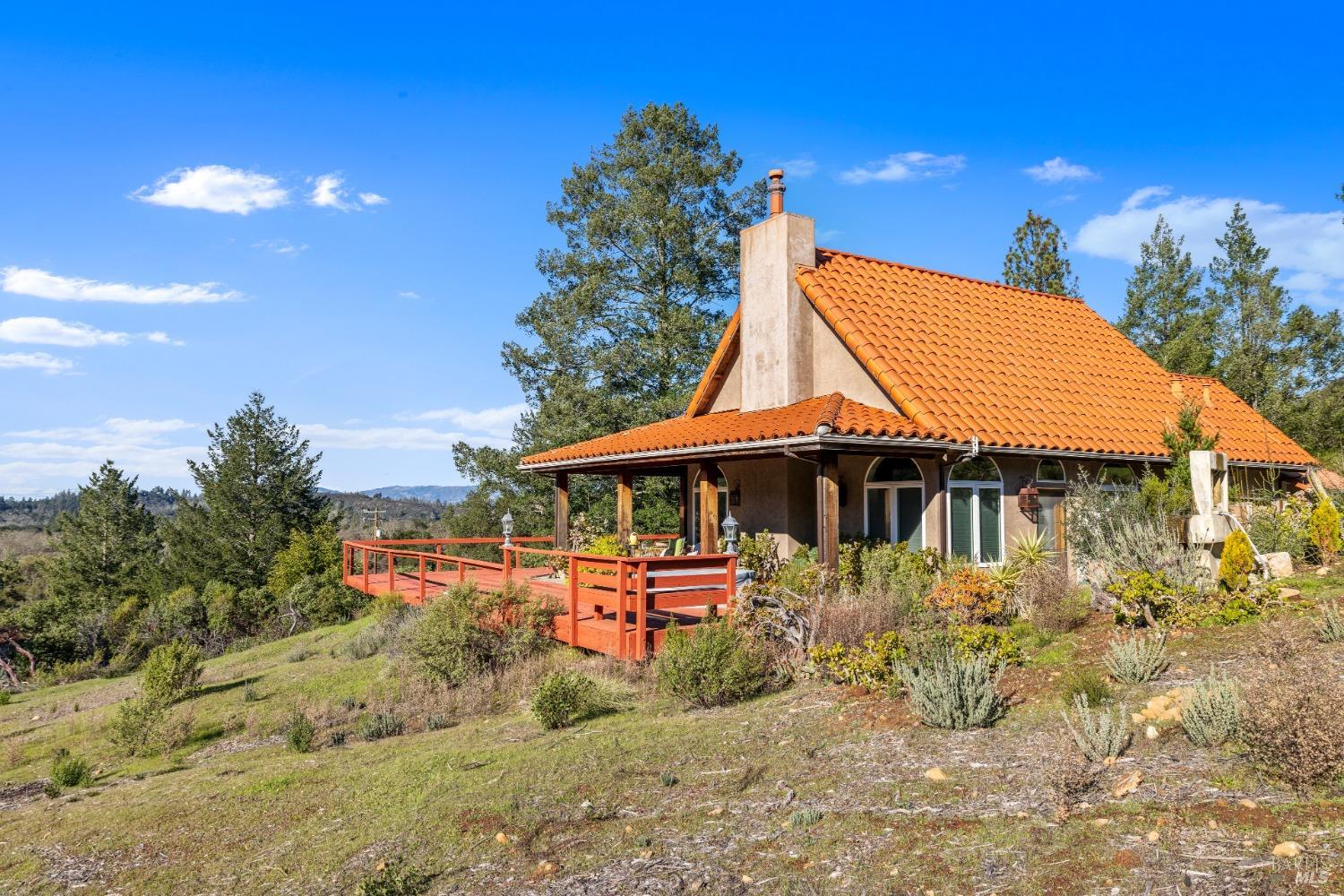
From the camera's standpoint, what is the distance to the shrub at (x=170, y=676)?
42.8 ft

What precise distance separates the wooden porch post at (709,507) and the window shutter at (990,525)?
4.28m

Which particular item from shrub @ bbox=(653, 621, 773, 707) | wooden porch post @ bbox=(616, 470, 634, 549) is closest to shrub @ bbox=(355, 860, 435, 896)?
shrub @ bbox=(653, 621, 773, 707)

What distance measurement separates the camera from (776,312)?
15.6 meters

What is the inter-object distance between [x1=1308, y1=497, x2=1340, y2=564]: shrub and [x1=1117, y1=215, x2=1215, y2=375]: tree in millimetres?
24204

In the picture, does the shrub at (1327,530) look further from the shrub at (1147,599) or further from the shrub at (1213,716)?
the shrub at (1213,716)

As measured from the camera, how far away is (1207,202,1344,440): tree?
33719 millimetres

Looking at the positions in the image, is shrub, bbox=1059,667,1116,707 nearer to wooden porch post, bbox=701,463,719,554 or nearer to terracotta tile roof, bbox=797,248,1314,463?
terracotta tile roof, bbox=797,248,1314,463

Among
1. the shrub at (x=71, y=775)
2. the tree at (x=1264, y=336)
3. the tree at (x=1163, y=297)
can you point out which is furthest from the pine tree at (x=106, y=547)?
the tree at (x=1264, y=336)

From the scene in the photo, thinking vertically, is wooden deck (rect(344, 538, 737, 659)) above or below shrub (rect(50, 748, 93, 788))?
above

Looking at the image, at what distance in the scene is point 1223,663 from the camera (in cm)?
736

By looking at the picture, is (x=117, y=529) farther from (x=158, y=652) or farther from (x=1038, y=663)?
(x=1038, y=663)

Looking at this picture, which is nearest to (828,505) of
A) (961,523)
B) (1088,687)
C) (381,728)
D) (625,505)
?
(961,523)

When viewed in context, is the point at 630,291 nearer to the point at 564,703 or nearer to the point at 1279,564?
the point at 1279,564

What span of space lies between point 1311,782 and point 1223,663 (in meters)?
2.76
